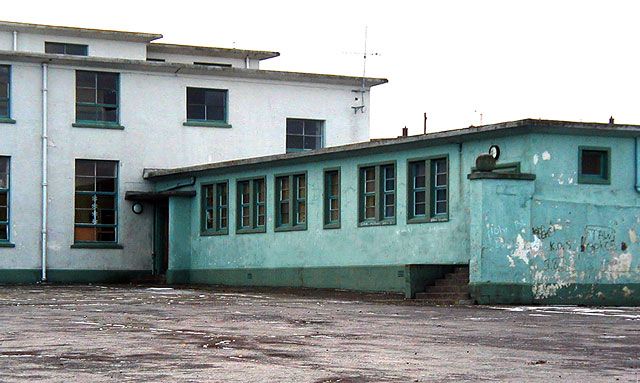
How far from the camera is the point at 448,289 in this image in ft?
82.2

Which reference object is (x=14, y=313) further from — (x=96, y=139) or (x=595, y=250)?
(x=96, y=139)

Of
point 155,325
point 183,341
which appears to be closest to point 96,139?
point 155,325

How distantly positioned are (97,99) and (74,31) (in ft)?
25.8

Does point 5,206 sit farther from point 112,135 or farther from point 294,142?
point 294,142

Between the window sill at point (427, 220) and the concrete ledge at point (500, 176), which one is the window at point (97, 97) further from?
the concrete ledge at point (500, 176)

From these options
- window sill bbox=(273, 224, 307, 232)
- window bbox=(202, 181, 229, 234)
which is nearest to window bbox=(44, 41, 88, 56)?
window bbox=(202, 181, 229, 234)

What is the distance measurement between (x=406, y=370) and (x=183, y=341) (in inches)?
141

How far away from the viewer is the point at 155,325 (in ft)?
52.2

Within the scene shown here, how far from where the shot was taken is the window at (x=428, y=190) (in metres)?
27.2

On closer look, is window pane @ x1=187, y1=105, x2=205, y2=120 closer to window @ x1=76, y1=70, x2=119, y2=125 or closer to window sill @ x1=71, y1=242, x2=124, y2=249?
window @ x1=76, y1=70, x2=119, y2=125

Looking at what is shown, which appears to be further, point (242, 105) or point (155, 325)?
point (242, 105)

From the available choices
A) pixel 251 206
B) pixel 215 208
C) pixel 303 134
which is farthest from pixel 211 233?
pixel 303 134

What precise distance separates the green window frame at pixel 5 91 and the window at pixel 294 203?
Answer: 9.59m

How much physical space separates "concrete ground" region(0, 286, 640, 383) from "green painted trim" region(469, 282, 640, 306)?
160 cm
